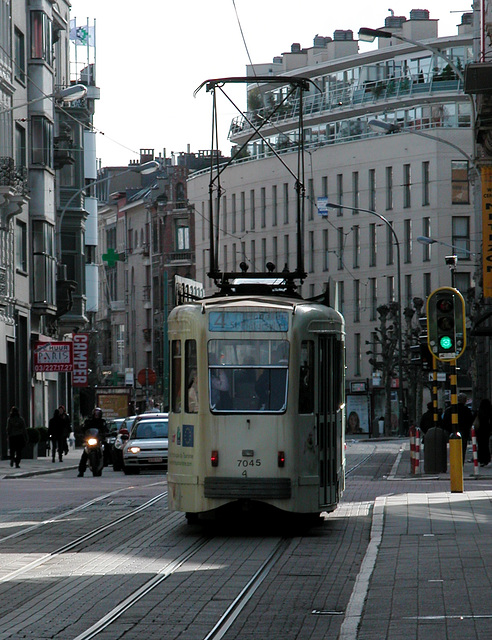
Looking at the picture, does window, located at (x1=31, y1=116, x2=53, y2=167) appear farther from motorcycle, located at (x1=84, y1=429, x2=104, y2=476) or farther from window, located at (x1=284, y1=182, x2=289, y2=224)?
A: window, located at (x1=284, y1=182, x2=289, y2=224)

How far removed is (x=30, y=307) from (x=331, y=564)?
127 ft

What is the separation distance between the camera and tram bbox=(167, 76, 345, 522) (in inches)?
707

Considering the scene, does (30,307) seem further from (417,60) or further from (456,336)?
(417,60)

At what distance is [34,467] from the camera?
41969 millimetres

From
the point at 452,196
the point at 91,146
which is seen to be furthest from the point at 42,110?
the point at 452,196

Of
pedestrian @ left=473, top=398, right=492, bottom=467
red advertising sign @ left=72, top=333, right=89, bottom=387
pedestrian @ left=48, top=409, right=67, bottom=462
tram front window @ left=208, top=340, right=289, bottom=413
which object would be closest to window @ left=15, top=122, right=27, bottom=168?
pedestrian @ left=48, top=409, right=67, bottom=462

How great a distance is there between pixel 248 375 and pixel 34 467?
24601 mm

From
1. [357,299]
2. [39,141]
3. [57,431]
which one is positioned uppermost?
[39,141]

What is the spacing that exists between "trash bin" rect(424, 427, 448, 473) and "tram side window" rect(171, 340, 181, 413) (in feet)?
48.5

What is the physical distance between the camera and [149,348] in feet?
416

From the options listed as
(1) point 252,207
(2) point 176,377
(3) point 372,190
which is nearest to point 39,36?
(2) point 176,377

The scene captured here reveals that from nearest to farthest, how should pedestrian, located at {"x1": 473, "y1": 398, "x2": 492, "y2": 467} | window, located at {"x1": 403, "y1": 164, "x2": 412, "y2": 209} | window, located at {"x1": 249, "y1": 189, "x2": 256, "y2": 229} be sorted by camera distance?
pedestrian, located at {"x1": 473, "y1": 398, "x2": 492, "y2": 467}, window, located at {"x1": 403, "y1": 164, "x2": 412, "y2": 209}, window, located at {"x1": 249, "y1": 189, "x2": 256, "y2": 229}

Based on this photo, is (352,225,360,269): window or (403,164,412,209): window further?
(352,225,360,269): window

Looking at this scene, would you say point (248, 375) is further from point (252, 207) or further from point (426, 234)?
point (252, 207)
